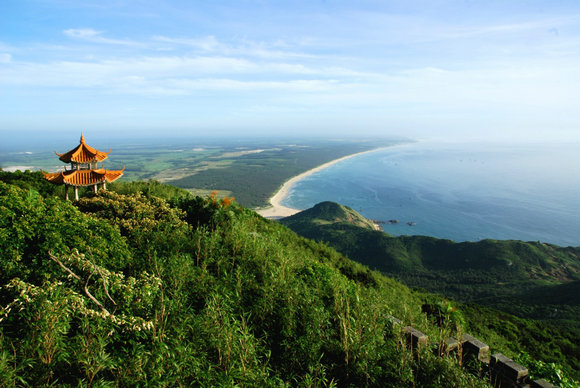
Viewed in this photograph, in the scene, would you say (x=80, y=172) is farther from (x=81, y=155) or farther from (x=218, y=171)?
(x=218, y=171)

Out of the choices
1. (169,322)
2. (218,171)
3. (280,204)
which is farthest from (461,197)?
(169,322)

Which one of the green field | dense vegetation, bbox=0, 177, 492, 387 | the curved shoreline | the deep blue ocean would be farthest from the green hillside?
the green field

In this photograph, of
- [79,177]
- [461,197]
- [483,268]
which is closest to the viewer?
[79,177]

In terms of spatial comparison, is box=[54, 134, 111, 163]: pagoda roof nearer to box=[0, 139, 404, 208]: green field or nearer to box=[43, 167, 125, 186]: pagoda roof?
box=[43, 167, 125, 186]: pagoda roof

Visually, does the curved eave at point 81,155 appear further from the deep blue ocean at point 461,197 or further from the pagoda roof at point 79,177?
the deep blue ocean at point 461,197

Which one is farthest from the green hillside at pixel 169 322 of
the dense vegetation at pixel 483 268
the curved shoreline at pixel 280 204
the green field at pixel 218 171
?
the green field at pixel 218 171
